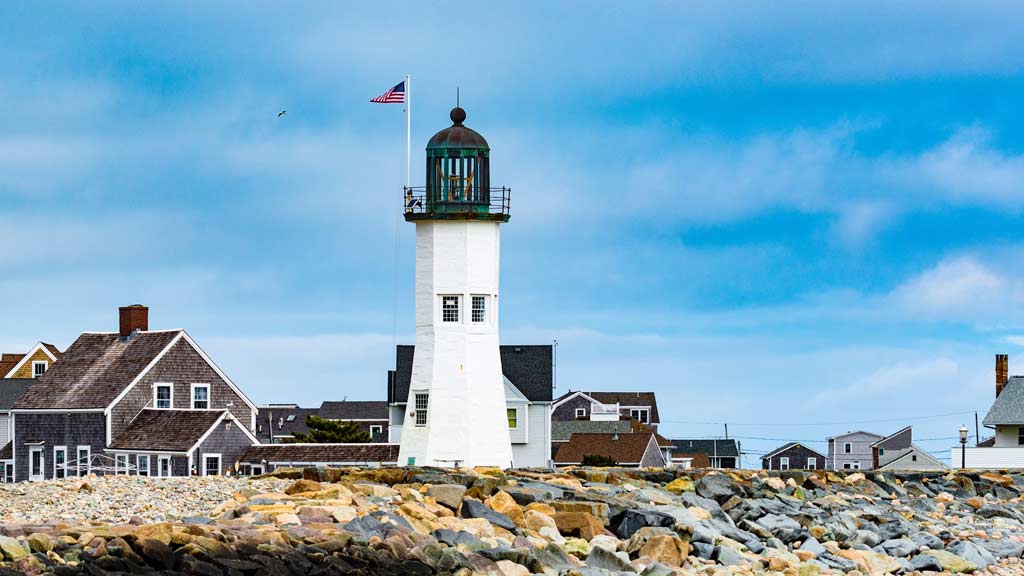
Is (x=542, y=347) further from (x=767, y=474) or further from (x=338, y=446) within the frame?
(x=767, y=474)

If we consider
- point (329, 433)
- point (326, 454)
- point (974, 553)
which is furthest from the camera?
point (329, 433)

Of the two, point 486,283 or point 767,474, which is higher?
point 486,283

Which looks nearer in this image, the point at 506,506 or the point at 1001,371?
the point at 506,506

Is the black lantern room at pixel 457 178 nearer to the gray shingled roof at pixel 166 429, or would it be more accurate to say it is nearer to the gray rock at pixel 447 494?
the gray shingled roof at pixel 166 429

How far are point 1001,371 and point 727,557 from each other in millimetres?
42580

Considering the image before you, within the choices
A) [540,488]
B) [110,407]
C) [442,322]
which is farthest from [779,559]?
[110,407]

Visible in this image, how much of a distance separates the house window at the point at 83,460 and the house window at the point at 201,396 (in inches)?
146

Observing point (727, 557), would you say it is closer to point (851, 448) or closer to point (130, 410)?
point (130, 410)

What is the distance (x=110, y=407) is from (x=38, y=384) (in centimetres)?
477

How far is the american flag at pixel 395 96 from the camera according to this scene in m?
43.5

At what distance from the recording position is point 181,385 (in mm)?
51250

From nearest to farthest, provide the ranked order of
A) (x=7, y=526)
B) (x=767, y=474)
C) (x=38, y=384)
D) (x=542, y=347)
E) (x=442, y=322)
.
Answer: (x=7, y=526) → (x=767, y=474) → (x=442, y=322) → (x=38, y=384) → (x=542, y=347)

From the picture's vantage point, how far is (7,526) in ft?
41.2

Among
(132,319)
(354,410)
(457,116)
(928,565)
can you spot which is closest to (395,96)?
(457,116)
